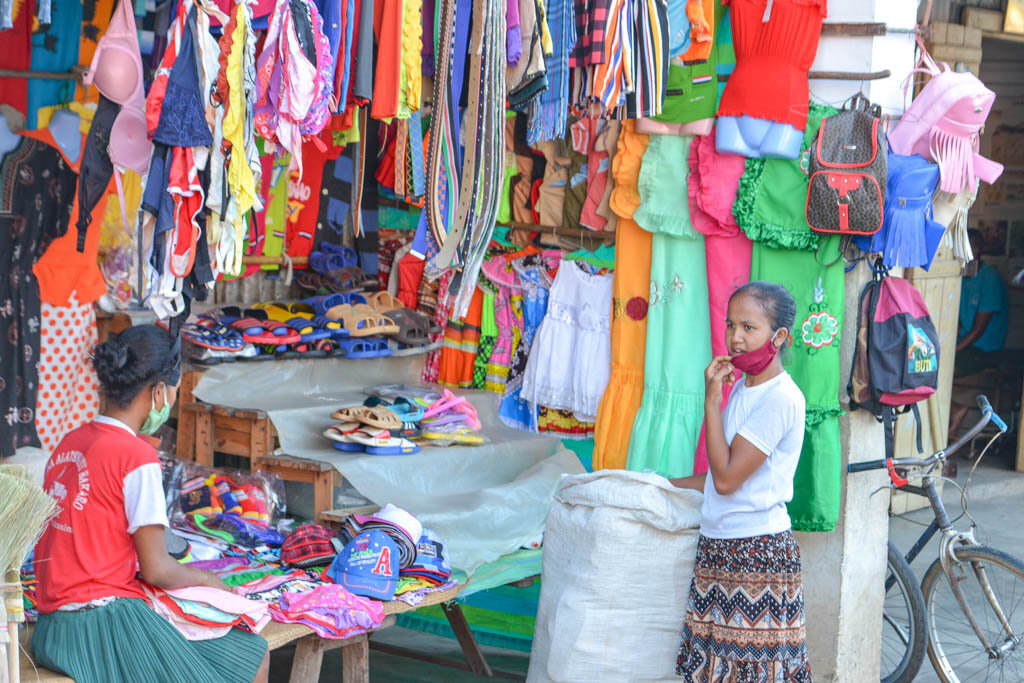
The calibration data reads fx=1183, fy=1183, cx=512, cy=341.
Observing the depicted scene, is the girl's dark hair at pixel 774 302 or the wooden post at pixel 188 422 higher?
the girl's dark hair at pixel 774 302

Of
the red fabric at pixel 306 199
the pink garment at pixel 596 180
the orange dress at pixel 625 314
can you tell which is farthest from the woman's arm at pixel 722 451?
the red fabric at pixel 306 199

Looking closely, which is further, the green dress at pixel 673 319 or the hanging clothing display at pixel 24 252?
the green dress at pixel 673 319

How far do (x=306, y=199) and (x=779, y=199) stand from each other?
335 cm

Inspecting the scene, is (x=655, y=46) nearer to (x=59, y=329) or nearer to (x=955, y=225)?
(x=955, y=225)

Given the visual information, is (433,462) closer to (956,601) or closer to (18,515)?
(956,601)

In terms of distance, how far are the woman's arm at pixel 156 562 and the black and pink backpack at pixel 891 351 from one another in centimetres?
276

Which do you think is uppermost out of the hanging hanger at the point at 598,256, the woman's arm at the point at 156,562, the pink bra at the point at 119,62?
the pink bra at the point at 119,62

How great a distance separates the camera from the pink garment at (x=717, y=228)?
5.03 metres

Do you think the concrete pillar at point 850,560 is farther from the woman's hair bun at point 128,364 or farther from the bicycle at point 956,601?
the woman's hair bun at point 128,364

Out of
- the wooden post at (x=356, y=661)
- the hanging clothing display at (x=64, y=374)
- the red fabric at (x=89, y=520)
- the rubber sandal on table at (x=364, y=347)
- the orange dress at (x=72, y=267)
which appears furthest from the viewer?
the rubber sandal on table at (x=364, y=347)

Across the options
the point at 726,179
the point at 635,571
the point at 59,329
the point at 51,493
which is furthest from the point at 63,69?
the point at 635,571

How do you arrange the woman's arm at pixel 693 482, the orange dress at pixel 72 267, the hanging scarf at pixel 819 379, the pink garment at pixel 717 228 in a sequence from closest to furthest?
1. the woman's arm at pixel 693 482
2. the hanging scarf at pixel 819 379
3. the pink garment at pixel 717 228
4. the orange dress at pixel 72 267

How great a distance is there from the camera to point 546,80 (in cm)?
470

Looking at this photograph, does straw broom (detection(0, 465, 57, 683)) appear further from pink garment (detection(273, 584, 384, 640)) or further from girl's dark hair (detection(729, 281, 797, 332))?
girl's dark hair (detection(729, 281, 797, 332))
